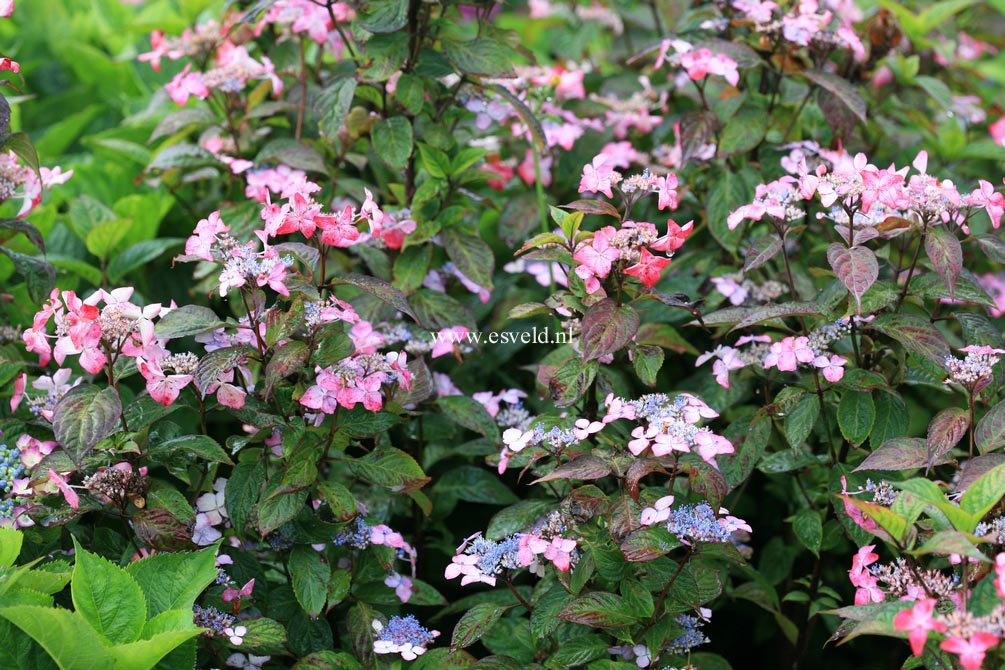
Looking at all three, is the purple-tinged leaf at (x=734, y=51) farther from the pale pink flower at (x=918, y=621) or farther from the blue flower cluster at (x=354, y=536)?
the pale pink flower at (x=918, y=621)

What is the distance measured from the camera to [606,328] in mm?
1309

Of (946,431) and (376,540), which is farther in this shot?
(376,540)

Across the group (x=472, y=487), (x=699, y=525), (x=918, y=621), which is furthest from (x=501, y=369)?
(x=918, y=621)

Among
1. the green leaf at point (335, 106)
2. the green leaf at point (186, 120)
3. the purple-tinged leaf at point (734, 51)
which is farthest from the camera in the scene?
the green leaf at point (186, 120)

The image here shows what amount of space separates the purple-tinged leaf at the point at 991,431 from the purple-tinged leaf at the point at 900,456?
5cm

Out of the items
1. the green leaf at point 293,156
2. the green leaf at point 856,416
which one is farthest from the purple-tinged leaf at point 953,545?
the green leaf at point 293,156

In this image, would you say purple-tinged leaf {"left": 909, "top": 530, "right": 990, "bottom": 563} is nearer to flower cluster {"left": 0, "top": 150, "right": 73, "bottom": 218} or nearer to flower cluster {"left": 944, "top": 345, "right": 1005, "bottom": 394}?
flower cluster {"left": 944, "top": 345, "right": 1005, "bottom": 394}

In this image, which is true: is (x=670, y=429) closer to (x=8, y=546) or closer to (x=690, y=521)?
(x=690, y=521)

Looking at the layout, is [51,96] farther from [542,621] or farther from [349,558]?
[542,621]

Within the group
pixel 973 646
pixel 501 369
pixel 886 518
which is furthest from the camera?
pixel 501 369

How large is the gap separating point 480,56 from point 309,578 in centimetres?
88

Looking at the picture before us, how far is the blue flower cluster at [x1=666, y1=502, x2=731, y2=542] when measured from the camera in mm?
1236

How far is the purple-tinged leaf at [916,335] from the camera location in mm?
1348

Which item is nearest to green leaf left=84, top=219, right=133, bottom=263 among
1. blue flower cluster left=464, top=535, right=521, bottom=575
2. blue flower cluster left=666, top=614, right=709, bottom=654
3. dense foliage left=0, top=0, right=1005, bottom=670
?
dense foliage left=0, top=0, right=1005, bottom=670
